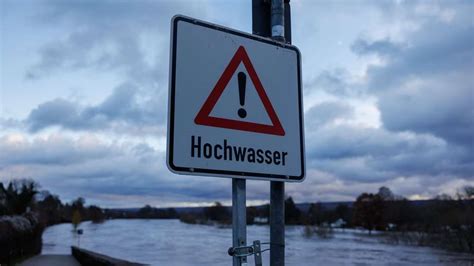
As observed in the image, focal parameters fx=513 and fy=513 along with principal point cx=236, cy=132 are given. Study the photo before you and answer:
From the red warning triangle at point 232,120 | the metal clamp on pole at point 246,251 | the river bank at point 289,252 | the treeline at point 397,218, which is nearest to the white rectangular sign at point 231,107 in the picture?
the red warning triangle at point 232,120

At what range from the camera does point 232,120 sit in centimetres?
235

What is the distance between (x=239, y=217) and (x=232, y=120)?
1.45 ft

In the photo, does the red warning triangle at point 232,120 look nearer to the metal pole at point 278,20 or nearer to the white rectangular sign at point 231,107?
the white rectangular sign at point 231,107

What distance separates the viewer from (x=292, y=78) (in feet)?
8.89

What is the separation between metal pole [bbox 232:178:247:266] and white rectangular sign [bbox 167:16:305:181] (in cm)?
6

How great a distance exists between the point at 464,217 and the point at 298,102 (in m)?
65.0

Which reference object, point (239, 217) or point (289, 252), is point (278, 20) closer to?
point (239, 217)

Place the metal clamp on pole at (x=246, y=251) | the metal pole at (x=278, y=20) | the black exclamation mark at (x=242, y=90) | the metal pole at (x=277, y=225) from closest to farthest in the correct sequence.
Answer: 1. the metal clamp on pole at (x=246, y=251)
2. the black exclamation mark at (x=242, y=90)
3. the metal pole at (x=277, y=225)
4. the metal pole at (x=278, y=20)

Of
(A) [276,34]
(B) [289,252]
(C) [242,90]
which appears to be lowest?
(B) [289,252]

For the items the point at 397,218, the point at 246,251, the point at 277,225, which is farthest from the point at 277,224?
the point at 397,218

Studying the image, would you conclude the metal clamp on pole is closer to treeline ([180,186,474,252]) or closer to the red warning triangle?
the red warning triangle

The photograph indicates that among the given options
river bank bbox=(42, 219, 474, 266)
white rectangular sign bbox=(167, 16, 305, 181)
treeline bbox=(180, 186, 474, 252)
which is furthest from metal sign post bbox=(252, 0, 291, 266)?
treeline bbox=(180, 186, 474, 252)

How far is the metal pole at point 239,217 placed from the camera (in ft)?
7.32

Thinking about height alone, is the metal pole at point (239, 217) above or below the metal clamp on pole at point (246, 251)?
above
